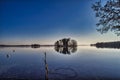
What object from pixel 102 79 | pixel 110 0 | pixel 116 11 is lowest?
pixel 102 79

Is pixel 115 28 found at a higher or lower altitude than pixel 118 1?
lower

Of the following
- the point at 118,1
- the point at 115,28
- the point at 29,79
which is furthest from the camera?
the point at 29,79

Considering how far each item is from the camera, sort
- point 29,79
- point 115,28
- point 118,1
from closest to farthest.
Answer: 1. point 118,1
2. point 115,28
3. point 29,79

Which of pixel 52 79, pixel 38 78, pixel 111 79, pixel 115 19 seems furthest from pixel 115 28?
pixel 38 78

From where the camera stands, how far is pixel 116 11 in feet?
43.1

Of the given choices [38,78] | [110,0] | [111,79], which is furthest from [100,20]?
[38,78]

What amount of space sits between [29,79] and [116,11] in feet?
37.6

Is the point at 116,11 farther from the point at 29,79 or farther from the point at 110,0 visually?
the point at 29,79

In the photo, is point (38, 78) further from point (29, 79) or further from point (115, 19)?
point (115, 19)

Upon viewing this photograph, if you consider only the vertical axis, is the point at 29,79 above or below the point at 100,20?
below

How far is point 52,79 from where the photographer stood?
1883 centimetres

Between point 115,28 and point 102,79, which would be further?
point 102,79

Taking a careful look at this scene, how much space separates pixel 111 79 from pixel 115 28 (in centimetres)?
735

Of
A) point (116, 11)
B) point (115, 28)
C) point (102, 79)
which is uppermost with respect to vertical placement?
point (116, 11)
